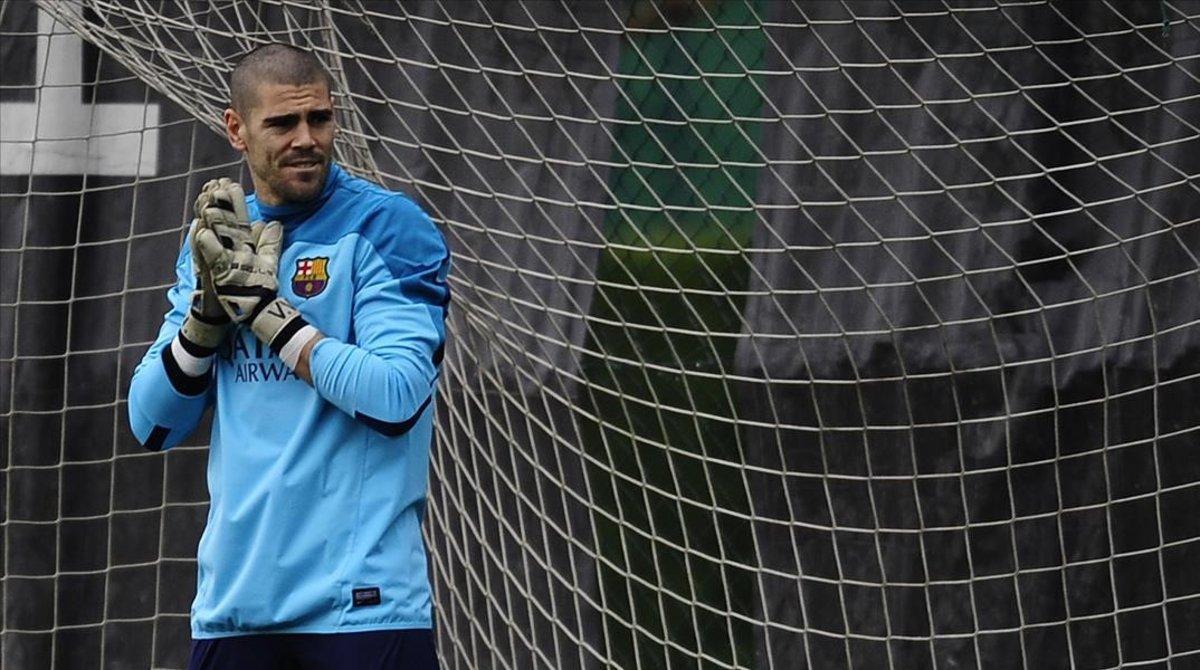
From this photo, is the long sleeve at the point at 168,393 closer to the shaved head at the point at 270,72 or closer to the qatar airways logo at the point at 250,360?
the qatar airways logo at the point at 250,360

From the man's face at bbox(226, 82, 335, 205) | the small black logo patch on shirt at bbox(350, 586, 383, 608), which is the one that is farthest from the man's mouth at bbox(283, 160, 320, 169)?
the small black logo patch on shirt at bbox(350, 586, 383, 608)

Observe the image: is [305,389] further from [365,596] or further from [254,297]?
[365,596]

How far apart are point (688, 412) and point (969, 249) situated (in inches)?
25.9

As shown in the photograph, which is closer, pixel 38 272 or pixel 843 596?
pixel 843 596

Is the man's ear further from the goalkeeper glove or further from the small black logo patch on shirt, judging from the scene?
the small black logo patch on shirt

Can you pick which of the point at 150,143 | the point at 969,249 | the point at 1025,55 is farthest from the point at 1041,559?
the point at 150,143

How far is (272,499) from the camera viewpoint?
194 cm

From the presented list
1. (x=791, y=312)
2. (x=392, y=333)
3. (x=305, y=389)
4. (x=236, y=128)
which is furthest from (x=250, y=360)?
(x=791, y=312)

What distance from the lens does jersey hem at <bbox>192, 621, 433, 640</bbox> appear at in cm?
192

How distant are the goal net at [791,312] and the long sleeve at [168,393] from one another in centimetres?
116

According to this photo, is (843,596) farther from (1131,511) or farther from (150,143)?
(150,143)

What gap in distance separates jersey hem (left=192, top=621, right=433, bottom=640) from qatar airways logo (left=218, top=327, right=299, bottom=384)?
0.30 meters

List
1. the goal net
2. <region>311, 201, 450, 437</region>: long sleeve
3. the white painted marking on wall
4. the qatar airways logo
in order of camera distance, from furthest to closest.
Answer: the white painted marking on wall → the goal net → the qatar airways logo → <region>311, 201, 450, 437</region>: long sleeve

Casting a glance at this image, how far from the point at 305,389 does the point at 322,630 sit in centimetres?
28
